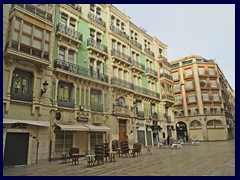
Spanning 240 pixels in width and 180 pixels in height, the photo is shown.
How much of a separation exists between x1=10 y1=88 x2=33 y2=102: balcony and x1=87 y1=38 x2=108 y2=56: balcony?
7.56 metres

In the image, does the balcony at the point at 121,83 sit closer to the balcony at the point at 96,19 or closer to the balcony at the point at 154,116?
the balcony at the point at 154,116

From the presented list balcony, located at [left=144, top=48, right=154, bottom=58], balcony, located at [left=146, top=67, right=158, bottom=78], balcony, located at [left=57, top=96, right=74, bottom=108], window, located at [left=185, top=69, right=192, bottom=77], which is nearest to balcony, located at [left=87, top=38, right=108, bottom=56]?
balcony, located at [left=57, top=96, right=74, bottom=108]

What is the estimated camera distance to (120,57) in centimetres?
2211

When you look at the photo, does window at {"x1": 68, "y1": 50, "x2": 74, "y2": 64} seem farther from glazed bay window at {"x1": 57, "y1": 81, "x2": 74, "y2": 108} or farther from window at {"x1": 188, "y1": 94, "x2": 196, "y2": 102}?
window at {"x1": 188, "y1": 94, "x2": 196, "y2": 102}

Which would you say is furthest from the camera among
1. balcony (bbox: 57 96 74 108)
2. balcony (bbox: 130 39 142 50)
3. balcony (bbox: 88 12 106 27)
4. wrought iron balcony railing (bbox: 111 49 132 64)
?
balcony (bbox: 130 39 142 50)

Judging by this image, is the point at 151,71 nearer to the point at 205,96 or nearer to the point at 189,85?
the point at 189,85

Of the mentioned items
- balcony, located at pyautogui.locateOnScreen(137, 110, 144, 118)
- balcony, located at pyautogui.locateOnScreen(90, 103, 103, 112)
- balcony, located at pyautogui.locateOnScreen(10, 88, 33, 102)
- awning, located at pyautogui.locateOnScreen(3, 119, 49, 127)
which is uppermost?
balcony, located at pyautogui.locateOnScreen(10, 88, 33, 102)

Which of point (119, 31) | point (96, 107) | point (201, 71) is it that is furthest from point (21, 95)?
point (201, 71)

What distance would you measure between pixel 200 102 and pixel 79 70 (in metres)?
32.3

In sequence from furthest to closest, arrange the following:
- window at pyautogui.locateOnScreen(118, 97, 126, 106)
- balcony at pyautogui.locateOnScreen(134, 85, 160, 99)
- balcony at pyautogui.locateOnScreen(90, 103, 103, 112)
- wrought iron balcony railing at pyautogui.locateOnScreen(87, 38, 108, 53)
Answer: balcony at pyautogui.locateOnScreen(134, 85, 160, 99) < window at pyautogui.locateOnScreen(118, 97, 126, 106) < wrought iron balcony railing at pyautogui.locateOnScreen(87, 38, 108, 53) < balcony at pyautogui.locateOnScreen(90, 103, 103, 112)

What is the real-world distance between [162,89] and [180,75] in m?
20.3

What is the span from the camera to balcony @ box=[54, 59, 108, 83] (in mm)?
15728

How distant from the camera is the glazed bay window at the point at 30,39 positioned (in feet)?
41.5
